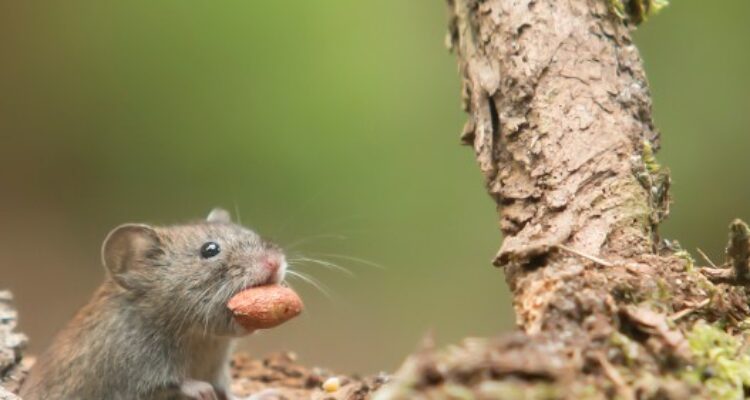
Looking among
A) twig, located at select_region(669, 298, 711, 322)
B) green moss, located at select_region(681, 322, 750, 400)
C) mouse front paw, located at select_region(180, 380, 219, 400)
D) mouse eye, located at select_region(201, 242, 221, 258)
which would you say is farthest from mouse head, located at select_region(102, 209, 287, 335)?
green moss, located at select_region(681, 322, 750, 400)

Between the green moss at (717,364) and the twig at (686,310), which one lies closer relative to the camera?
the green moss at (717,364)

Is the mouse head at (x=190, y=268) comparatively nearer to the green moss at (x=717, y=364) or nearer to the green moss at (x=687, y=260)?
the green moss at (x=687, y=260)

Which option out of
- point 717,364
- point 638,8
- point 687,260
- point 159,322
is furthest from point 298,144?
point 717,364

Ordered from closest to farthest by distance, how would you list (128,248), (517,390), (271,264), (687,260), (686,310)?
(517,390) < (686,310) < (687,260) < (271,264) < (128,248)

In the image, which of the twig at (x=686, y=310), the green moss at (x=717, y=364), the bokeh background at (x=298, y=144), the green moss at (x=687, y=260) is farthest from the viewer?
the bokeh background at (x=298, y=144)

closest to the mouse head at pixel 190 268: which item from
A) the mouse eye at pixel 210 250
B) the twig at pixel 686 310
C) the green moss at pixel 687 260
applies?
the mouse eye at pixel 210 250

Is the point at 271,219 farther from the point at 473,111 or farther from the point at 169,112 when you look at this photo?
the point at 473,111

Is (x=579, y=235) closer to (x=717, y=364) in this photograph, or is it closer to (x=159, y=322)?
(x=717, y=364)
